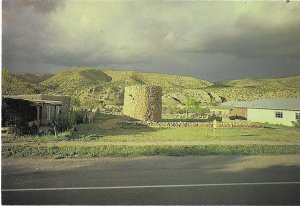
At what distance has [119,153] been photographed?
1052 centimetres

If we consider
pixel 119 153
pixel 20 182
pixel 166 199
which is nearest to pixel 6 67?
pixel 20 182

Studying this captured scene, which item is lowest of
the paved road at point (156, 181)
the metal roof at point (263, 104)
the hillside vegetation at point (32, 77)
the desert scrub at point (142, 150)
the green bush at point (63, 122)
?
the paved road at point (156, 181)

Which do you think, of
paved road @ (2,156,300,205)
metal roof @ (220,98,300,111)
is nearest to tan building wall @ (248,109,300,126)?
metal roof @ (220,98,300,111)

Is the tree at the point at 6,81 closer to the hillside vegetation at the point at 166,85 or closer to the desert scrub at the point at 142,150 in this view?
the hillside vegetation at the point at 166,85

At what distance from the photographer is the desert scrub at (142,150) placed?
10039 millimetres

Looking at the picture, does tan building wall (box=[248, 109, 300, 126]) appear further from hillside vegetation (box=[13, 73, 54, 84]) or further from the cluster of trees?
hillside vegetation (box=[13, 73, 54, 84])

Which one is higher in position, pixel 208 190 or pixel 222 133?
pixel 222 133

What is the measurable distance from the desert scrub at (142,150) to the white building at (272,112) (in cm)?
896

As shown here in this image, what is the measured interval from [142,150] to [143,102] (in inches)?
374

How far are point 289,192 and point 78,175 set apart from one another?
17.3 feet

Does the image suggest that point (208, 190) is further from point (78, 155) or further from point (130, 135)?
point (130, 135)

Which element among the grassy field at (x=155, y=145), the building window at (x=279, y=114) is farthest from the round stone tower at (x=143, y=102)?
the building window at (x=279, y=114)

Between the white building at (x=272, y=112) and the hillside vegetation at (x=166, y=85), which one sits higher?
the hillside vegetation at (x=166, y=85)

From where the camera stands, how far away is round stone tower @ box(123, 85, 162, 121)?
1948cm
